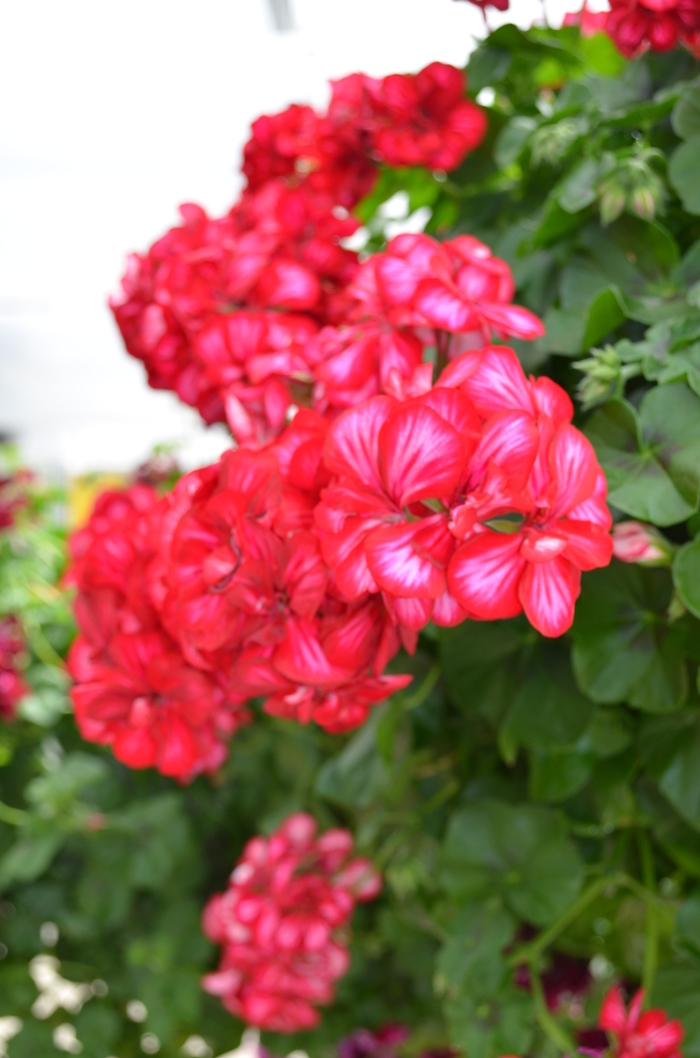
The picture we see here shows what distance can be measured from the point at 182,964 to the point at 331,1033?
0.16m

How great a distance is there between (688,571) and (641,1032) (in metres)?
0.22

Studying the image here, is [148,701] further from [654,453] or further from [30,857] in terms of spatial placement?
[30,857]

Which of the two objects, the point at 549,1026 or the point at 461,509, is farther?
the point at 549,1026

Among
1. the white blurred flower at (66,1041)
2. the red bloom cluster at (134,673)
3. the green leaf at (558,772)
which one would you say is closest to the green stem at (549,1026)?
the green leaf at (558,772)

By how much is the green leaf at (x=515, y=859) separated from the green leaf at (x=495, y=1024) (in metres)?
0.04

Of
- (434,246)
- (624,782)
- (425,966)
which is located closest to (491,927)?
(624,782)

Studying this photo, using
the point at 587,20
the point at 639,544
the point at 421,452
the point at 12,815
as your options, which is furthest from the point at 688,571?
the point at 12,815

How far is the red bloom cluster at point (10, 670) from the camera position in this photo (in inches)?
34.1

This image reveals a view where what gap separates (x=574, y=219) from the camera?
40 cm

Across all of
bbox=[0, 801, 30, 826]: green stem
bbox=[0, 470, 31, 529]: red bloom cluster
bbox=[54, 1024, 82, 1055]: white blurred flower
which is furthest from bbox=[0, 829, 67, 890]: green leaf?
bbox=[0, 470, 31, 529]: red bloom cluster

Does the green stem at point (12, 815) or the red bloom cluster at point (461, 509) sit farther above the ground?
the red bloom cluster at point (461, 509)

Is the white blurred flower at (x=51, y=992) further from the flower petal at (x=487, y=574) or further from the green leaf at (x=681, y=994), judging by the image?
the flower petal at (x=487, y=574)

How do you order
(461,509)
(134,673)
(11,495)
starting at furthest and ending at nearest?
1. (11,495)
2. (134,673)
3. (461,509)

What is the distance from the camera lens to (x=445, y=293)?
32 cm
